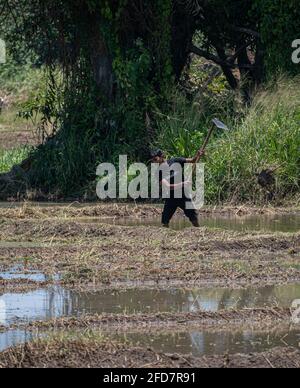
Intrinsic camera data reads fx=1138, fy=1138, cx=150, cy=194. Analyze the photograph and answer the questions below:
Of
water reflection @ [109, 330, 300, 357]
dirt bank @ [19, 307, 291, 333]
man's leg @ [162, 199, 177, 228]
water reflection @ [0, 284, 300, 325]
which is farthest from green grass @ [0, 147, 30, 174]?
water reflection @ [109, 330, 300, 357]

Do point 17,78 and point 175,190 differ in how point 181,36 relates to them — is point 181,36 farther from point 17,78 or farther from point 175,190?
point 17,78

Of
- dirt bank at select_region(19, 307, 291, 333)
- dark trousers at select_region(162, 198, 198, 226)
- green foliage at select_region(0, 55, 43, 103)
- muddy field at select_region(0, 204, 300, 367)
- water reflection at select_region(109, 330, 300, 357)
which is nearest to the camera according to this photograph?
muddy field at select_region(0, 204, 300, 367)

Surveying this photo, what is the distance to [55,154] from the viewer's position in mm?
22109

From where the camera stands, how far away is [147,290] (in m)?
11.9

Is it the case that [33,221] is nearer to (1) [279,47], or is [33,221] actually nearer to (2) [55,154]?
(2) [55,154]

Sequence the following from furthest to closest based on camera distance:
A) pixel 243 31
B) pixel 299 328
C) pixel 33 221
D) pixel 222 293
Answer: pixel 243 31 → pixel 33 221 → pixel 222 293 → pixel 299 328

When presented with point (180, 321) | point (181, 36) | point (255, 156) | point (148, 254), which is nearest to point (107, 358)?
point (180, 321)

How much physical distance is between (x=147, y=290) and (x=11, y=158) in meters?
14.6

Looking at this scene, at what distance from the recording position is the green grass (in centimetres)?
2481

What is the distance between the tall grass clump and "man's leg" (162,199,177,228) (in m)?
3.06

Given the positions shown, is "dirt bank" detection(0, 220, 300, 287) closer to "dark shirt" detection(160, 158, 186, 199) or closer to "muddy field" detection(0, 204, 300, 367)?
"muddy field" detection(0, 204, 300, 367)
